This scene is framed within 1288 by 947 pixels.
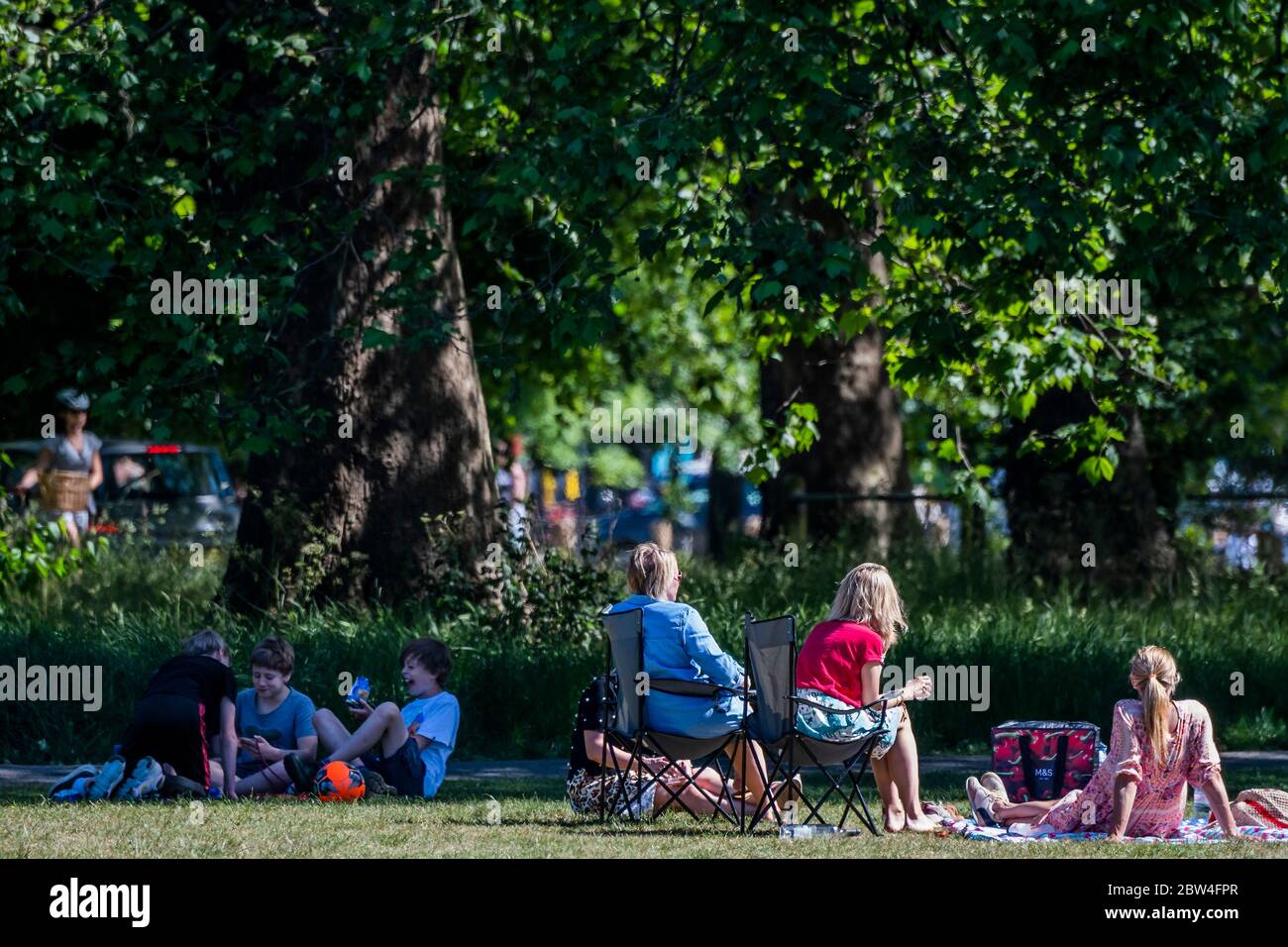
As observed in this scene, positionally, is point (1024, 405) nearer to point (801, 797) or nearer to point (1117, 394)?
point (1117, 394)

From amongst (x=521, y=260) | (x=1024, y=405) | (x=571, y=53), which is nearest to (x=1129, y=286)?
(x=1024, y=405)

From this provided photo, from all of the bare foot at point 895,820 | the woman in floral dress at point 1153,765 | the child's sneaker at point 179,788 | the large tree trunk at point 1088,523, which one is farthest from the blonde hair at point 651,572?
the large tree trunk at point 1088,523

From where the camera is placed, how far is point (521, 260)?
63.6ft

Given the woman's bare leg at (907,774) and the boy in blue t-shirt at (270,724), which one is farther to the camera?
the boy in blue t-shirt at (270,724)

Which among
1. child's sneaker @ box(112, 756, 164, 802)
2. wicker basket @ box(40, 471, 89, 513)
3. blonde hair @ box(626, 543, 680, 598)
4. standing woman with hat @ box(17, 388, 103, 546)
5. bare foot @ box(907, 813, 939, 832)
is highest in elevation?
standing woman with hat @ box(17, 388, 103, 546)

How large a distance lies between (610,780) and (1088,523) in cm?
888

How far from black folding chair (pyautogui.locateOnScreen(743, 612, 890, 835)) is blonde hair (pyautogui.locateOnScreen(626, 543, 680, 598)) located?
530mm

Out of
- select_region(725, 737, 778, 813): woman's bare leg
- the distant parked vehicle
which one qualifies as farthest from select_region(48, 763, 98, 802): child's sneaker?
the distant parked vehicle

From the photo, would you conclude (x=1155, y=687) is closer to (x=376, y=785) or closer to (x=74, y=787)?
(x=376, y=785)

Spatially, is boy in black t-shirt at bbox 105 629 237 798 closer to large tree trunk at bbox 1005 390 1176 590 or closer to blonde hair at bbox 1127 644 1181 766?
blonde hair at bbox 1127 644 1181 766

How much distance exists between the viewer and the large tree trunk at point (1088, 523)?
56.7 feet

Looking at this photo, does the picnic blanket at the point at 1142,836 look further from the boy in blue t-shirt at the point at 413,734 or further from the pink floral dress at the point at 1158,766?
the boy in blue t-shirt at the point at 413,734

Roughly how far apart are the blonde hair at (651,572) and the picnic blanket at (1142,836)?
176cm

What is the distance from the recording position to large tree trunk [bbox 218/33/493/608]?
14633 mm
